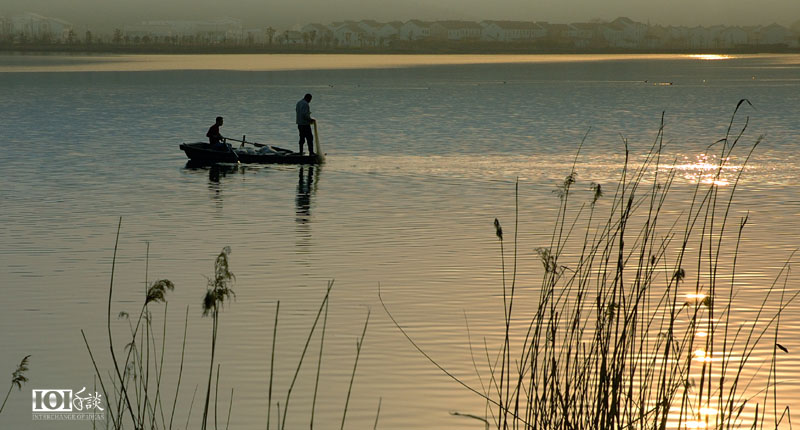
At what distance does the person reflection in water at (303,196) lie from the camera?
2008 centimetres

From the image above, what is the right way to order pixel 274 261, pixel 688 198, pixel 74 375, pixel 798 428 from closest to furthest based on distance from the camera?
pixel 798 428 < pixel 74 375 < pixel 274 261 < pixel 688 198

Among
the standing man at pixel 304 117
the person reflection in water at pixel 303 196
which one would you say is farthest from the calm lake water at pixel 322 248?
the standing man at pixel 304 117

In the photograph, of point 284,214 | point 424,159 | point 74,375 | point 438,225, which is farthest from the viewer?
point 424,159

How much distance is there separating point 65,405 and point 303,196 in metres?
14.3

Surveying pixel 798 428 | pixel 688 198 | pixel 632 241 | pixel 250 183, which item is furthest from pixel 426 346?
pixel 250 183

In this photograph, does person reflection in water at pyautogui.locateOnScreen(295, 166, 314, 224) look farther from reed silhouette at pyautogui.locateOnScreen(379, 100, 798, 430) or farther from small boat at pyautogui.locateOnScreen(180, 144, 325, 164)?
reed silhouette at pyautogui.locateOnScreen(379, 100, 798, 430)

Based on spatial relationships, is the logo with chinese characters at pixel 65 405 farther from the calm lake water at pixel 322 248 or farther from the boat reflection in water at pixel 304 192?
the boat reflection in water at pixel 304 192

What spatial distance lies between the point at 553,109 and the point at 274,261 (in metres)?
55.8

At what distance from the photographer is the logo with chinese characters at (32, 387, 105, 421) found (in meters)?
8.93

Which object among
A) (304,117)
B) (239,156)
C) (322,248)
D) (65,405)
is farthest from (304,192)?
(65,405)

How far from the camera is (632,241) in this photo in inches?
640

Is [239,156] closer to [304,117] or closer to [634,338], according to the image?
[304,117]

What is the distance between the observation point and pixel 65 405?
9.23 m

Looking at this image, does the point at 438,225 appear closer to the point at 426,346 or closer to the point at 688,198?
the point at 688,198
